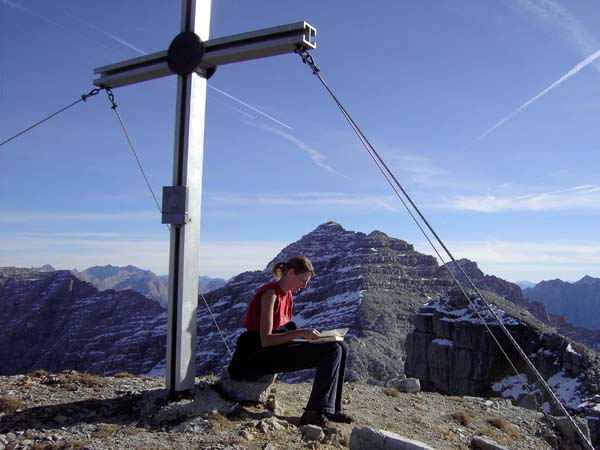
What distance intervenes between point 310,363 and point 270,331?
607 millimetres

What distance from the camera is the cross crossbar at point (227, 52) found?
5824 mm

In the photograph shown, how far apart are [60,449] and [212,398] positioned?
1.83 meters

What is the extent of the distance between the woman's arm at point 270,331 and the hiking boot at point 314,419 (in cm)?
86

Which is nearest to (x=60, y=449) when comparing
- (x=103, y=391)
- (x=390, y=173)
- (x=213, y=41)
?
(x=103, y=391)

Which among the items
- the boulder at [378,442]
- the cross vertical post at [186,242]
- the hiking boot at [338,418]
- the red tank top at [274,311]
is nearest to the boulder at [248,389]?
the cross vertical post at [186,242]

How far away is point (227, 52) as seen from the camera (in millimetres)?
6266

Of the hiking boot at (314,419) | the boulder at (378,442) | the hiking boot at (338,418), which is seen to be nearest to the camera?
the boulder at (378,442)

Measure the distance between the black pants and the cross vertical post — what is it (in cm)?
74

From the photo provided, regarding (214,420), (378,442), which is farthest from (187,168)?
(378,442)

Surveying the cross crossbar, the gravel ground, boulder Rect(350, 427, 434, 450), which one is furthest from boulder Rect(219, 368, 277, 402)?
the cross crossbar

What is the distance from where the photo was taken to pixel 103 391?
7379 millimetres

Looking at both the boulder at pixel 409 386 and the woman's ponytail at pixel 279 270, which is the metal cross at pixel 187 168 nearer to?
the woman's ponytail at pixel 279 270

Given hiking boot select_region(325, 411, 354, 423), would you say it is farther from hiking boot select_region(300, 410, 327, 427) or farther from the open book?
the open book

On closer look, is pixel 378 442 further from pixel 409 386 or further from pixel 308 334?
pixel 409 386
